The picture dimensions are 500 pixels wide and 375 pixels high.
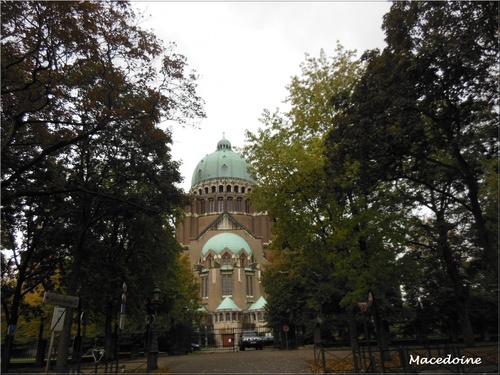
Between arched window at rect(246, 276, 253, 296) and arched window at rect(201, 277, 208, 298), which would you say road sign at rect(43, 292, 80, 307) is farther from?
arched window at rect(246, 276, 253, 296)

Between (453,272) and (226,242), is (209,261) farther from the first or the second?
(453,272)

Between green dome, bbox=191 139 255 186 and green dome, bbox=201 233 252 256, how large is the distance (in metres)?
13.6

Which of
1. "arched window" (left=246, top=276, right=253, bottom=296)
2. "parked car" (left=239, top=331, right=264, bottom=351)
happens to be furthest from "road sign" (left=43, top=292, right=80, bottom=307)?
"arched window" (left=246, top=276, right=253, bottom=296)

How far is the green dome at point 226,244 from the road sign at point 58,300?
1885 inches

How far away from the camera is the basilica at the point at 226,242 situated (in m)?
53.8

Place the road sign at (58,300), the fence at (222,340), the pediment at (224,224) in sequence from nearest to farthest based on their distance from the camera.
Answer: the road sign at (58,300) → the fence at (222,340) → the pediment at (224,224)

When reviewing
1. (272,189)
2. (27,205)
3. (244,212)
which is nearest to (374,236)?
(272,189)

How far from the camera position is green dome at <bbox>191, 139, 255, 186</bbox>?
2881 inches

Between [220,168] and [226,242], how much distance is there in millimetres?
17573

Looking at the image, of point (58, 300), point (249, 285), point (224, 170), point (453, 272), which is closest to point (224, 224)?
point (224, 170)

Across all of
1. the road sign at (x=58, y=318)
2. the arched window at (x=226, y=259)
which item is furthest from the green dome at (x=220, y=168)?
the road sign at (x=58, y=318)

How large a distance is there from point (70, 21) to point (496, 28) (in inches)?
500

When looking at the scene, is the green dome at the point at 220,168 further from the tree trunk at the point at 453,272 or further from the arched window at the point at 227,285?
the tree trunk at the point at 453,272

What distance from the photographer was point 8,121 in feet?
48.0
